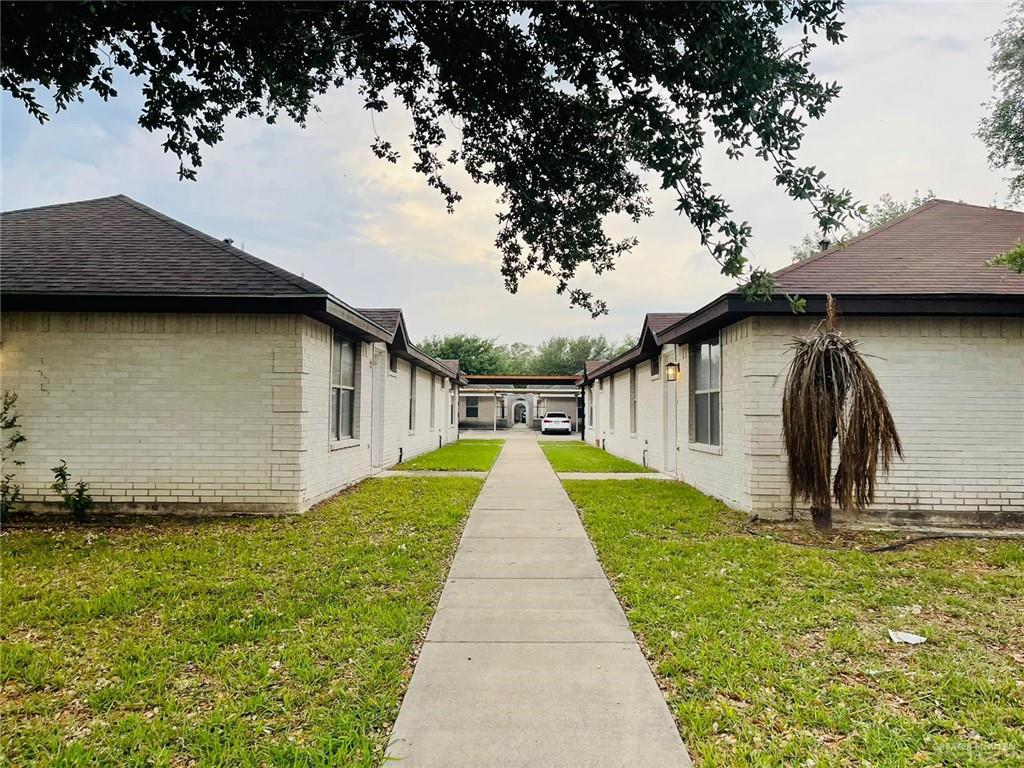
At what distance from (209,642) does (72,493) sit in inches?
202

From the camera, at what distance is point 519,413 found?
127ft

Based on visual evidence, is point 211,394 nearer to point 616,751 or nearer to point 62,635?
point 62,635

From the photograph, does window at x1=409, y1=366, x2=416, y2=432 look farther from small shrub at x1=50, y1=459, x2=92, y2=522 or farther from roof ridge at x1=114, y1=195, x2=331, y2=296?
small shrub at x1=50, y1=459, x2=92, y2=522

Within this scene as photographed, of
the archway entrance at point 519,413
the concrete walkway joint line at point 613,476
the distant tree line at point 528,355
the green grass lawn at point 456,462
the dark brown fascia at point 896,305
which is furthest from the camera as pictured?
the distant tree line at point 528,355

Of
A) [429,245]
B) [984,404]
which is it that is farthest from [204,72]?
[429,245]

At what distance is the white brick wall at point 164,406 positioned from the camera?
6895 mm

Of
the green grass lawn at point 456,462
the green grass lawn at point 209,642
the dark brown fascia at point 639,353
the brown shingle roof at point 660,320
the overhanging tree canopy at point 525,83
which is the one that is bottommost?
the green grass lawn at point 456,462

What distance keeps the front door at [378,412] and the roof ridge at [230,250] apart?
4.01 meters

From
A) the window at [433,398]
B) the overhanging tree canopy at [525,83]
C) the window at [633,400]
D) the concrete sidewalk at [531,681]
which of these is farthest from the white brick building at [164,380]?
the window at [433,398]

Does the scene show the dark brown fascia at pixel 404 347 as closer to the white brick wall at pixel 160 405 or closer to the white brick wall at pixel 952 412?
the white brick wall at pixel 160 405

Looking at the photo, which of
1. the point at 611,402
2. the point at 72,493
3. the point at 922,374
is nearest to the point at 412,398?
the point at 611,402

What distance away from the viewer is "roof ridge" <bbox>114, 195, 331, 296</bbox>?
708 centimetres

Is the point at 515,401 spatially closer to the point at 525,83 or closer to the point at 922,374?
the point at 922,374

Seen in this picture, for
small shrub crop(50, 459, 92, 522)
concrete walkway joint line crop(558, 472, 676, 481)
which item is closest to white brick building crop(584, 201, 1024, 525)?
concrete walkway joint line crop(558, 472, 676, 481)
